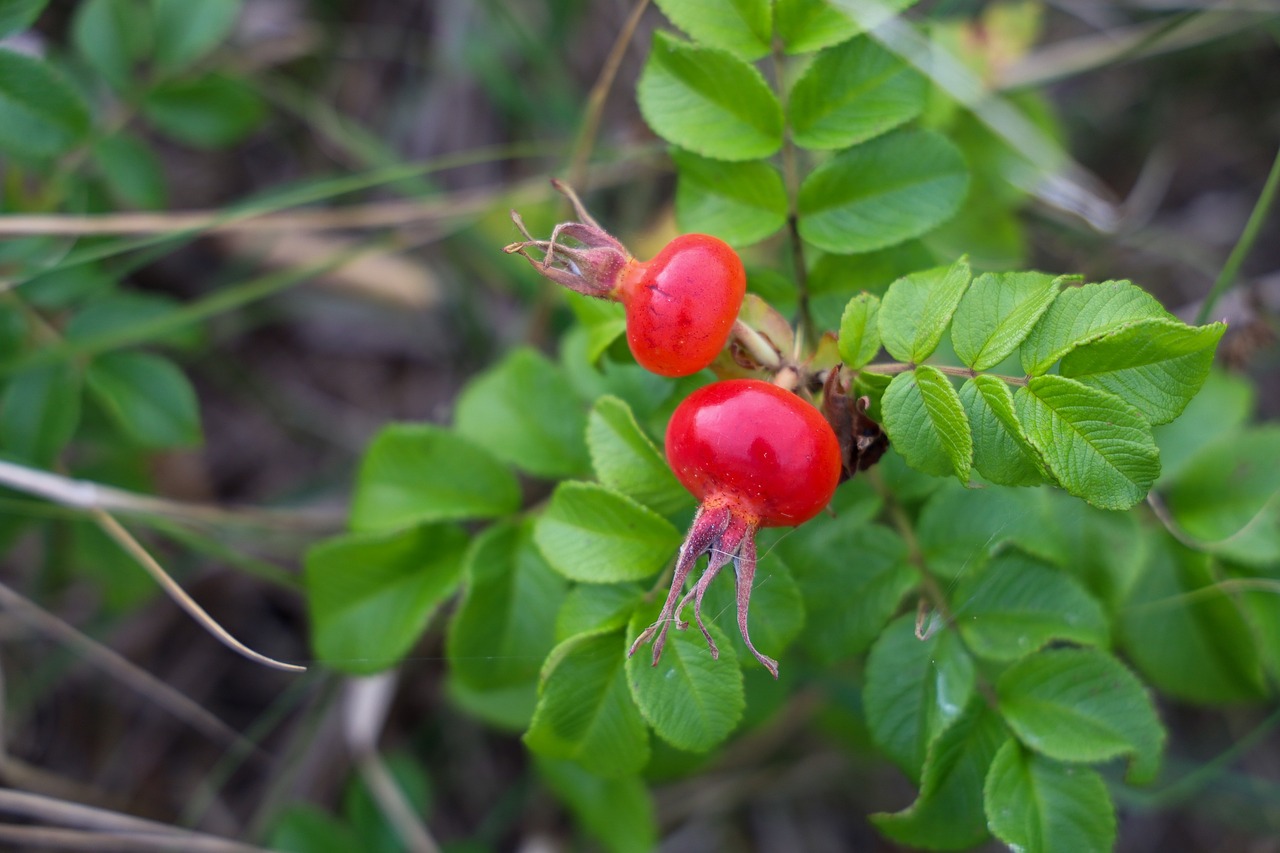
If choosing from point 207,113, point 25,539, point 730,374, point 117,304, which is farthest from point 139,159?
point 730,374

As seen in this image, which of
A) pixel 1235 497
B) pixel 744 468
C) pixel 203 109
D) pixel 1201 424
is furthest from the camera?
pixel 203 109

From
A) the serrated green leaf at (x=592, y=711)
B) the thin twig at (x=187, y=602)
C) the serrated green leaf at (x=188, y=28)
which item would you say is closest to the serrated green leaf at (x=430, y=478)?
the thin twig at (x=187, y=602)

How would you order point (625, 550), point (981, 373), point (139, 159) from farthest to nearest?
point (139, 159), point (625, 550), point (981, 373)

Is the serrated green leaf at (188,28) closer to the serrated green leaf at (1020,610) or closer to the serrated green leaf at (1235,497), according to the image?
the serrated green leaf at (1020,610)

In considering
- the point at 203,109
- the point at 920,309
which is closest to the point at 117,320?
the point at 203,109

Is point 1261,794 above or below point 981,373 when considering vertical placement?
below

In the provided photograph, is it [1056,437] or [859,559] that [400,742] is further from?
[1056,437]

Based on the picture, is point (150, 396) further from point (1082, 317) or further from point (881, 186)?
point (1082, 317)
